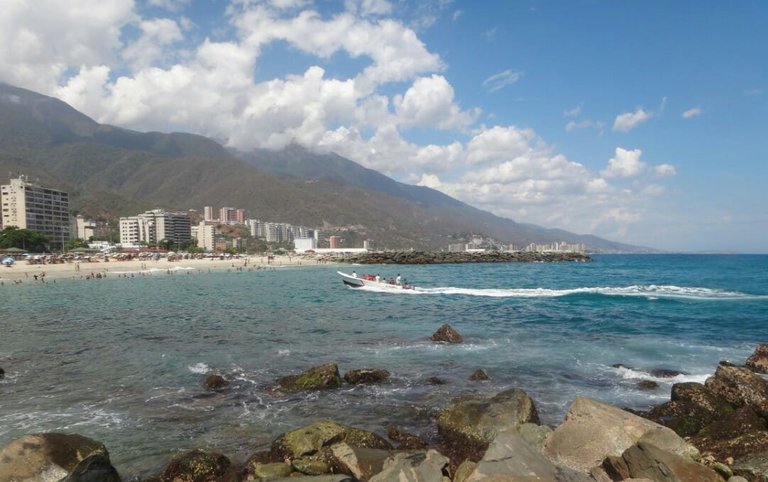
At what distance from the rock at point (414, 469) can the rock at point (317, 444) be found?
158 centimetres

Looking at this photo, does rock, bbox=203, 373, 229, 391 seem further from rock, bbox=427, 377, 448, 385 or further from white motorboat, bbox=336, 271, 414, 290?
white motorboat, bbox=336, 271, 414, 290

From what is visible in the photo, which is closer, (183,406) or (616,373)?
(183,406)

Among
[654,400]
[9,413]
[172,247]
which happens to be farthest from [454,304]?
[172,247]

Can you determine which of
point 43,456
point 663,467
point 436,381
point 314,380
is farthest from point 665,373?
point 43,456

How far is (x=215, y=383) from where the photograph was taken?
15.7 m

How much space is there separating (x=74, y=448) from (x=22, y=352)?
1622 cm

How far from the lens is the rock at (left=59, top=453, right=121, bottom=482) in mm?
7977

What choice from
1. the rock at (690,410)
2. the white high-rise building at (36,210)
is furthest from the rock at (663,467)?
the white high-rise building at (36,210)

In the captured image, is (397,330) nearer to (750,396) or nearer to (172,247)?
(750,396)

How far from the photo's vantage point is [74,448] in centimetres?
891

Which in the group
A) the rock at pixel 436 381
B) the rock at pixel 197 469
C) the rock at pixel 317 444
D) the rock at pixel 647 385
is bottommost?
the rock at pixel 647 385

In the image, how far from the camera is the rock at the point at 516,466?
6.37 metres

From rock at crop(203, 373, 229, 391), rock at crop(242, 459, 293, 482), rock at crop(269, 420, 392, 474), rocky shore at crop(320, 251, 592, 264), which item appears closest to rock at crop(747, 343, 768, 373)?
rock at crop(269, 420, 392, 474)

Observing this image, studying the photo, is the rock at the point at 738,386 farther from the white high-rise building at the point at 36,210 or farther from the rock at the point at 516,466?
the white high-rise building at the point at 36,210
